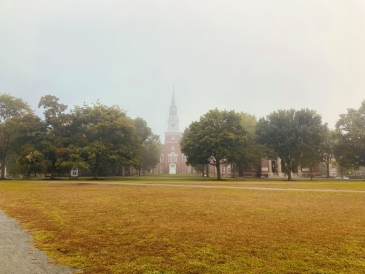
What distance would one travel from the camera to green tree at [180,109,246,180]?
4691cm

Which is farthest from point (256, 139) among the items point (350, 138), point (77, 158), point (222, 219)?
point (222, 219)

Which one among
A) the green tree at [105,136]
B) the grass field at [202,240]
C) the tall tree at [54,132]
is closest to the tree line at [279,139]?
the green tree at [105,136]

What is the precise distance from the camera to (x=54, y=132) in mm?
49562

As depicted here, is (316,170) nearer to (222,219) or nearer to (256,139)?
(256,139)

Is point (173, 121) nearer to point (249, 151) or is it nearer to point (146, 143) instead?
point (146, 143)

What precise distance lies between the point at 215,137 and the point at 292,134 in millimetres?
13365

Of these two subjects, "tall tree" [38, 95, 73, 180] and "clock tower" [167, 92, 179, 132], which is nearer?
"tall tree" [38, 95, 73, 180]

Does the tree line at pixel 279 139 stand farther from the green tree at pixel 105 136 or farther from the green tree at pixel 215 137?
the green tree at pixel 105 136

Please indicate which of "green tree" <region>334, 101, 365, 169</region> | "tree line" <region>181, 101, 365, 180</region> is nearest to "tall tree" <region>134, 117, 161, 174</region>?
"tree line" <region>181, 101, 365, 180</region>

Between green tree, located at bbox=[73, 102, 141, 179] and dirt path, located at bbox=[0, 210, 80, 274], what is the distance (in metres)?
38.0

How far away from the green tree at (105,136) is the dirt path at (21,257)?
125 ft

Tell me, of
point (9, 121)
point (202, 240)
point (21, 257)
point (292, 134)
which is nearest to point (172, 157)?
point (292, 134)

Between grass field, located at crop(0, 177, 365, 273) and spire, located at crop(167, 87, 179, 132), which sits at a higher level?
spire, located at crop(167, 87, 179, 132)

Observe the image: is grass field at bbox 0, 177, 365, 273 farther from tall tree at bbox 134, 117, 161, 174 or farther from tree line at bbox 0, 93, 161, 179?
tall tree at bbox 134, 117, 161, 174
